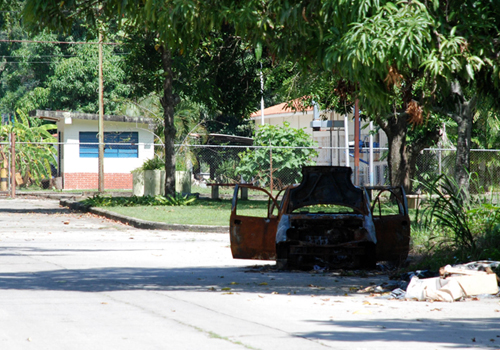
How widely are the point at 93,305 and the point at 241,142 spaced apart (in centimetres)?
4533

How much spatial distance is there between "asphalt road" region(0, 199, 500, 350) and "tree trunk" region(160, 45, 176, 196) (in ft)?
40.2

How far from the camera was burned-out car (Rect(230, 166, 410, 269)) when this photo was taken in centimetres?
1029

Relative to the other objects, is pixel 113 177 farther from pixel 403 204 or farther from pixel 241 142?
pixel 403 204

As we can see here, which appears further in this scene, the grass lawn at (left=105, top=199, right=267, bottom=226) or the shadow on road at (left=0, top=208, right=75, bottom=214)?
the shadow on road at (left=0, top=208, right=75, bottom=214)

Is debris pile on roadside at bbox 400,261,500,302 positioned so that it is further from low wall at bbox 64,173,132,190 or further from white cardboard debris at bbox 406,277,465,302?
low wall at bbox 64,173,132,190

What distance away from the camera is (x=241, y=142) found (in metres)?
52.7

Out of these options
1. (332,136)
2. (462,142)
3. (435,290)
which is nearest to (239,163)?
(332,136)

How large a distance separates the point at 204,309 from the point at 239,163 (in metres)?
27.8

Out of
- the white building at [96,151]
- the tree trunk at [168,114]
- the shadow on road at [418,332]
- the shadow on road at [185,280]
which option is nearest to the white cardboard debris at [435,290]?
the shadow on road at [185,280]

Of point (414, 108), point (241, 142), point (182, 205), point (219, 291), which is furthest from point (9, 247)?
point (241, 142)

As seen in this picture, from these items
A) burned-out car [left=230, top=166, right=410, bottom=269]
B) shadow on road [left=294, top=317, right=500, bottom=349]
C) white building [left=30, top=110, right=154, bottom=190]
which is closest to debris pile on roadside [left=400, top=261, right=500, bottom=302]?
shadow on road [left=294, top=317, right=500, bottom=349]

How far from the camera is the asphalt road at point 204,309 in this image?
19.2ft

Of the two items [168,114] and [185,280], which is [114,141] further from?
[185,280]

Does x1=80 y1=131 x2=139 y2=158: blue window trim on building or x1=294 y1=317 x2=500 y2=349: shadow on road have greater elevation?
x1=80 y1=131 x2=139 y2=158: blue window trim on building
